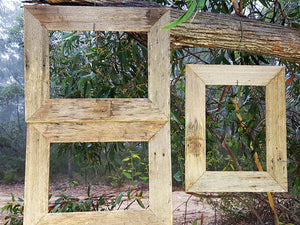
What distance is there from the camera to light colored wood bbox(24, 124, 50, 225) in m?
1.16

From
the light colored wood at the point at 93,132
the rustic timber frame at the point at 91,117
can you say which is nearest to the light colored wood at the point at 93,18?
the rustic timber frame at the point at 91,117

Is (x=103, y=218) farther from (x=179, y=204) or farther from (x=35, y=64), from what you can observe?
(x=179, y=204)

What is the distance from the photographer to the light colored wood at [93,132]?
1188 mm

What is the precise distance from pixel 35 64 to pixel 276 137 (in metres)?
1.04

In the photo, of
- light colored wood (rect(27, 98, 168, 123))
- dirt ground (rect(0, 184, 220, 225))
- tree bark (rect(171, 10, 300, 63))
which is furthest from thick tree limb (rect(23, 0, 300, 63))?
dirt ground (rect(0, 184, 220, 225))

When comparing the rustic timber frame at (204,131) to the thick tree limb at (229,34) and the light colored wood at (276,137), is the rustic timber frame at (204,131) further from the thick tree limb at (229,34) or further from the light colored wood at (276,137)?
the thick tree limb at (229,34)

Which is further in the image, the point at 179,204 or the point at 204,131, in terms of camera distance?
the point at 179,204

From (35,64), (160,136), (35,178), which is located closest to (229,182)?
(160,136)

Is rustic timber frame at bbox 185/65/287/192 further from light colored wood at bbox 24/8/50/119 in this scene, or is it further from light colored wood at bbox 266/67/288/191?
light colored wood at bbox 24/8/50/119

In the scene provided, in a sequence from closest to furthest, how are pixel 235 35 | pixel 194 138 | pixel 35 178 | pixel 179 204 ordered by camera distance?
pixel 35 178, pixel 194 138, pixel 235 35, pixel 179 204

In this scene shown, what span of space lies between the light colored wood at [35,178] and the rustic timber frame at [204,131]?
1.85ft

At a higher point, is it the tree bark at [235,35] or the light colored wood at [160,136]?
the tree bark at [235,35]

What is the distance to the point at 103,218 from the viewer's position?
1178 mm

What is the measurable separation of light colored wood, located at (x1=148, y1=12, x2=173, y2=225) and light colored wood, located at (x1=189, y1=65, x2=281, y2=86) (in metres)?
0.17
